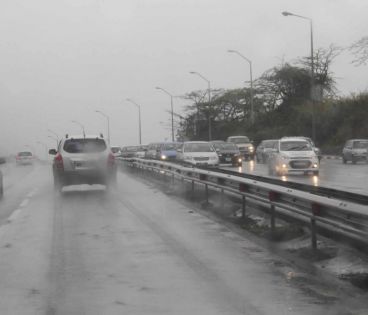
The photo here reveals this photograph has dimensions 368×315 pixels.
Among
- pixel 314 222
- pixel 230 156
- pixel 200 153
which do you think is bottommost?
pixel 314 222

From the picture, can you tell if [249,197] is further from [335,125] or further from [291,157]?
[335,125]

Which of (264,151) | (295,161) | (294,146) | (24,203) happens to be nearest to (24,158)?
(264,151)

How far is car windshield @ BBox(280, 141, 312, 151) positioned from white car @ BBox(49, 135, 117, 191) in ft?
35.2

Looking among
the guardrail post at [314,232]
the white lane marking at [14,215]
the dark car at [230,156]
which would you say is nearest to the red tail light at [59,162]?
the white lane marking at [14,215]

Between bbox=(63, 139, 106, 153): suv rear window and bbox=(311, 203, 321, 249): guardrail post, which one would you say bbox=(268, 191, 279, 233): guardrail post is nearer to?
bbox=(311, 203, 321, 249): guardrail post

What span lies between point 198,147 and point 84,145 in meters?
13.1

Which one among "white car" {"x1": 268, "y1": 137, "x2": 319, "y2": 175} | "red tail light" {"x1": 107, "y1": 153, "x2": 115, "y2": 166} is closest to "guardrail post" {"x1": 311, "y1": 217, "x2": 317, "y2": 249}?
"red tail light" {"x1": 107, "y1": 153, "x2": 115, "y2": 166}

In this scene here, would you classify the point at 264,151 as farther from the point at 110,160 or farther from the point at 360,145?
the point at 110,160

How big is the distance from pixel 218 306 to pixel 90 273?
224 cm

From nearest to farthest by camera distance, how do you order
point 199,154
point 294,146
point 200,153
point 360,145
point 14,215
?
point 14,215 < point 294,146 < point 199,154 < point 200,153 < point 360,145

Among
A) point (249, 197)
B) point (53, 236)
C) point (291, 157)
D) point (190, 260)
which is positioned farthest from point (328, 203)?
point (291, 157)

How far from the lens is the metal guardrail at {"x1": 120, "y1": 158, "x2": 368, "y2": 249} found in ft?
25.1

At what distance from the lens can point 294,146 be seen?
1160 inches

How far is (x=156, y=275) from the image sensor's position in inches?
312
